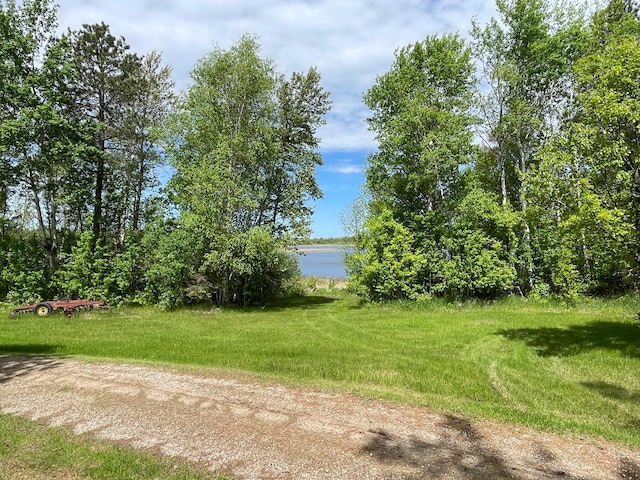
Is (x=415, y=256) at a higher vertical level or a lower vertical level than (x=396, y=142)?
Result: lower

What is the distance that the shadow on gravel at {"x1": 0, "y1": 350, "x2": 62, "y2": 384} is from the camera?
24.1ft

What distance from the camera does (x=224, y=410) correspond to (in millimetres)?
5488

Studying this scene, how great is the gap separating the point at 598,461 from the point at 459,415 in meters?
1.63

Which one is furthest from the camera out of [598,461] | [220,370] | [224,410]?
[220,370]

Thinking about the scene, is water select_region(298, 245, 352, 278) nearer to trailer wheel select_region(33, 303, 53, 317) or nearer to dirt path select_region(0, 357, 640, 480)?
trailer wheel select_region(33, 303, 53, 317)

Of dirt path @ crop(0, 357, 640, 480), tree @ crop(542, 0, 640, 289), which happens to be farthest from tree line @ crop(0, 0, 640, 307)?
dirt path @ crop(0, 357, 640, 480)

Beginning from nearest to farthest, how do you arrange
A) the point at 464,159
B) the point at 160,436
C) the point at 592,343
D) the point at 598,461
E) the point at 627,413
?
the point at 598,461 → the point at 160,436 → the point at 627,413 → the point at 592,343 → the point at 464,159

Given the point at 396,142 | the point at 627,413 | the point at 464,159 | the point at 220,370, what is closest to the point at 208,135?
the point at 396,142

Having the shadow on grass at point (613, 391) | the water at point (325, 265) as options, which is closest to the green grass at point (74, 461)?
the shadow on grass at point (613, 391)

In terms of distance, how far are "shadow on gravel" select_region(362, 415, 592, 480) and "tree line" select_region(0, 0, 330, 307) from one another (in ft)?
46.3

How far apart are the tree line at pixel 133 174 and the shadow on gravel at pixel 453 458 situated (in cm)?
1411

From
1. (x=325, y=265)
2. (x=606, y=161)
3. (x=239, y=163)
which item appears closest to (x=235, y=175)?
(x=239, y=163)

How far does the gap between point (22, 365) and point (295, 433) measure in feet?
21.4

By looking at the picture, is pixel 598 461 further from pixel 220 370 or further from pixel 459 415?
pixel 220 370
